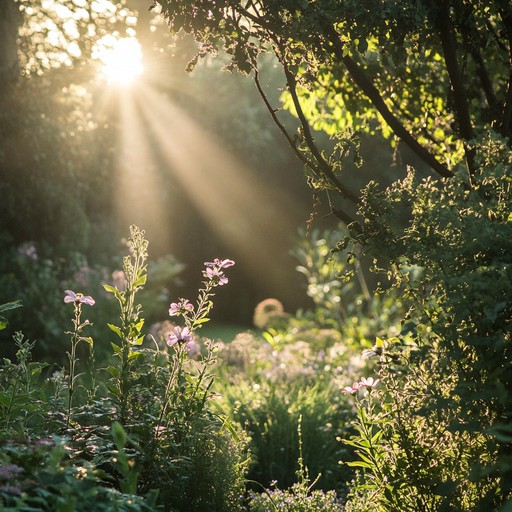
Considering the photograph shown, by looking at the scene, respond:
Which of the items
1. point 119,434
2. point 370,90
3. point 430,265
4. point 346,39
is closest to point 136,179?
point 346,39

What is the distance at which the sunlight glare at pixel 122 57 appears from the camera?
30.6 feet

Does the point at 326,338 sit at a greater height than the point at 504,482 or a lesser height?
greater

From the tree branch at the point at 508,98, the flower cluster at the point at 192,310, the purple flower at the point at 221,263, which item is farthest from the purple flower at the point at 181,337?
the tree branch at the point at 508,98

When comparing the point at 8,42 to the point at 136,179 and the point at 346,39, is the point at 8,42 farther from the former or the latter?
the point at 346,39

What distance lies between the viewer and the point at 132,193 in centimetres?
1488

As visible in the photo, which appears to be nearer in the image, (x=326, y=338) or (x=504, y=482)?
(x=504, y=482)

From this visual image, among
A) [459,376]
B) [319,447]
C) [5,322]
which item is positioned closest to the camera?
[459,376]

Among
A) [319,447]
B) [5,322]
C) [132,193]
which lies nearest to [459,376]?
[5,322]

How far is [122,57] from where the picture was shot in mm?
9703

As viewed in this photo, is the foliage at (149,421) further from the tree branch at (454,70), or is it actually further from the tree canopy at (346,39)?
the tree branch at (454,70)

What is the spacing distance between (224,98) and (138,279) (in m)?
15.3

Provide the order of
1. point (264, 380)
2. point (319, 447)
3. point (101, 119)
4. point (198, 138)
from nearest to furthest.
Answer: point (319, 447) → point (264, 380) → point (101, 119) → point (198, 138)

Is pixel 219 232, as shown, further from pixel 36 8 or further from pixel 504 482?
pixel 504 482

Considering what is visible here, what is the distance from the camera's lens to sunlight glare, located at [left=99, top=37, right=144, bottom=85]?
30.6ft
